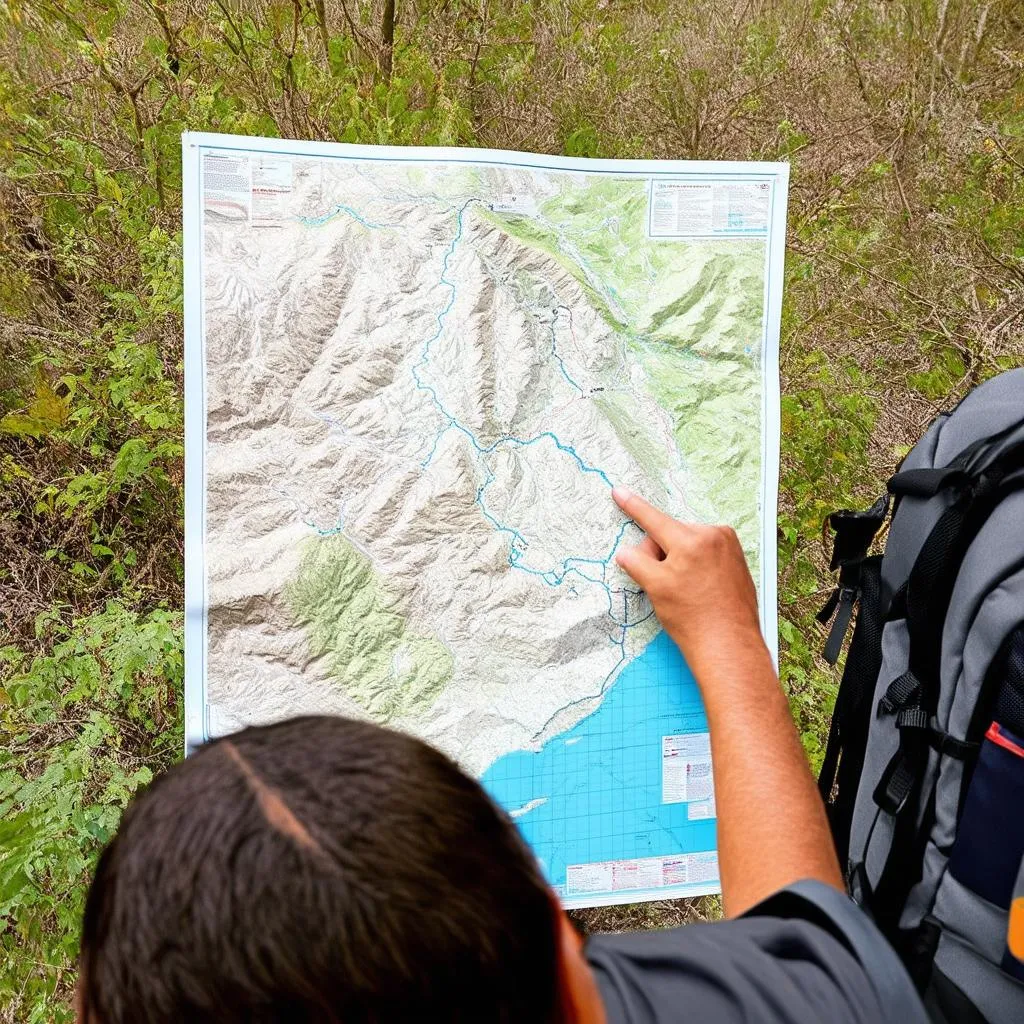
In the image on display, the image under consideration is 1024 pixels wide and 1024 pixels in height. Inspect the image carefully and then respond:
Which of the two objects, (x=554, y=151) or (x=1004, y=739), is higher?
(x=554, y=151)

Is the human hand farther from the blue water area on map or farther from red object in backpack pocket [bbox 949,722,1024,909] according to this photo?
red object in backpack pocket [bbox 949,722,1024,909]

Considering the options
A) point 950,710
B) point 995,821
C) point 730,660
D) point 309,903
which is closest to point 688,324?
point 730,660

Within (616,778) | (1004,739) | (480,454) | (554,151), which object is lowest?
(616,778)

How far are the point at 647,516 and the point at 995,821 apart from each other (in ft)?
2.18

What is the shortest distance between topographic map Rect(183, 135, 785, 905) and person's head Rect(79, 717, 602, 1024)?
721mm

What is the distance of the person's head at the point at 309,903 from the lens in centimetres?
51

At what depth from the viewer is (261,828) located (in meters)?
0.53

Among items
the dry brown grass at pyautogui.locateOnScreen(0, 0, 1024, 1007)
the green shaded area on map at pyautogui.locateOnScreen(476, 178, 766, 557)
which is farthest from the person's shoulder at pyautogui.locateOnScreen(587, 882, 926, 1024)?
the dry brown grass at pyautogui.locateOnScreen(0, 0, 1024, 1007)

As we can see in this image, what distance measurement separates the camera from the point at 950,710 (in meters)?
1.23

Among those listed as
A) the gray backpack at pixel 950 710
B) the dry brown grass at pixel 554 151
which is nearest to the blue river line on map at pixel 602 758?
the gray backpack at pixel 950 710

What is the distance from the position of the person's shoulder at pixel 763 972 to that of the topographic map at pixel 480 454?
0.54 m

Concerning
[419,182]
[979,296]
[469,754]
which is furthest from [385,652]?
[979,296]

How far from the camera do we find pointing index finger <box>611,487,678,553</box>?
1.35m

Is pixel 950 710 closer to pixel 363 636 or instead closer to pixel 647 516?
pixel 647 516
